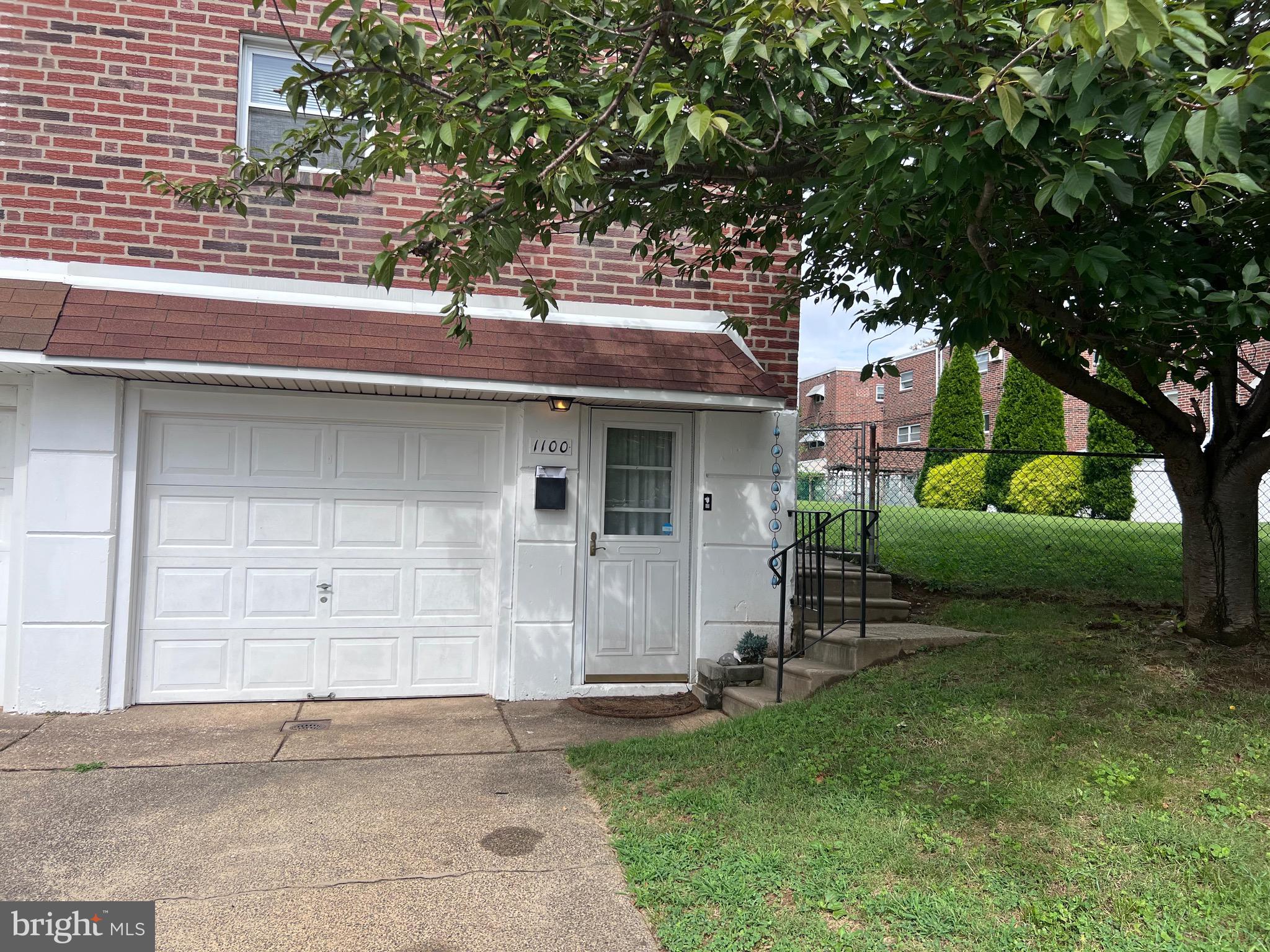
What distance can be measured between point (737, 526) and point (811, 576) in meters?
0.80

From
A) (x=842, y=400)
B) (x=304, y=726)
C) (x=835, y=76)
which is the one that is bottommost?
(x=304, y=726)

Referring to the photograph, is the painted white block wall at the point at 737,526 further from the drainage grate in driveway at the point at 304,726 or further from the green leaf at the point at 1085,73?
the green leaf at the point at 1085,73

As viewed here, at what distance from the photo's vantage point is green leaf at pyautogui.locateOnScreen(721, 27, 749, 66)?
320 centimetres

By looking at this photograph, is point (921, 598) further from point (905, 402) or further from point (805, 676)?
point (905, 402)

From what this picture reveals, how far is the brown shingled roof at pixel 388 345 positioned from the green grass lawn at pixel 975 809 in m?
2.66

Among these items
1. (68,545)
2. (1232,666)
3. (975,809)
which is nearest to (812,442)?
(1232,666)

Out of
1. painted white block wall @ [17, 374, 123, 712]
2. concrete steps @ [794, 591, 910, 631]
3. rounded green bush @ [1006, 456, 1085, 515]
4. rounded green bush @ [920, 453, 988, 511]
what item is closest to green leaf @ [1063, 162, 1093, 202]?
concrete steps @ [794, 591, 910, 631]

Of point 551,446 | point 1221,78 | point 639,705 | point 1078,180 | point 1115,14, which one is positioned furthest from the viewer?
point 551,446

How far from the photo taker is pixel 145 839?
165 inches

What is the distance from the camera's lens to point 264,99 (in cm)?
687

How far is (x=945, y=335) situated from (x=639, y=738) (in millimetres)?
3207

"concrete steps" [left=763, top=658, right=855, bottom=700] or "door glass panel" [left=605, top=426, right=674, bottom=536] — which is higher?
"door glass panel" [left=605, top=426, right=674, bottom=536]

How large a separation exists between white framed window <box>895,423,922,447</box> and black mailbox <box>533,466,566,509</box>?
28286mm

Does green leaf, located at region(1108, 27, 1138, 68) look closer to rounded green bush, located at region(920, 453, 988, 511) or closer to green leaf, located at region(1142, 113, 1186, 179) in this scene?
green leaf, located at region(1142, 113, 1186, 179)
